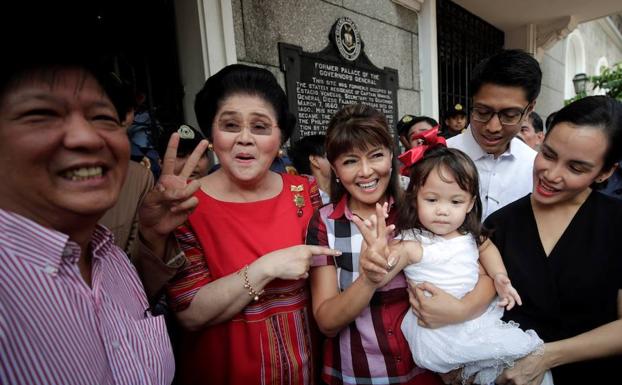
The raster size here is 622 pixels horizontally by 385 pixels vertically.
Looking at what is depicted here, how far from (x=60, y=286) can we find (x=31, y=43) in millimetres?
583

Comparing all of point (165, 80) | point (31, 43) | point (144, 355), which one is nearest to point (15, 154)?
point (31, 43)

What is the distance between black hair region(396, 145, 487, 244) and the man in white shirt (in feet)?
2.20

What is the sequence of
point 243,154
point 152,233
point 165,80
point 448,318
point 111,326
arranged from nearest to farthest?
point 111,326, point 152,233, point 448,318, point 243,154, point 165,80

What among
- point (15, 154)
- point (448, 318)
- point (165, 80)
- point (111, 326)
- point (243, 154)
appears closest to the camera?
point (15, 154)

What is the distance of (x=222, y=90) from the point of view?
1.55 metres

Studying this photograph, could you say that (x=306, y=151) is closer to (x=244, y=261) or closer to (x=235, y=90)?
(x=235, y=90)

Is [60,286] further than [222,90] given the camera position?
No

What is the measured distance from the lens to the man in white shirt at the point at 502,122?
217cm

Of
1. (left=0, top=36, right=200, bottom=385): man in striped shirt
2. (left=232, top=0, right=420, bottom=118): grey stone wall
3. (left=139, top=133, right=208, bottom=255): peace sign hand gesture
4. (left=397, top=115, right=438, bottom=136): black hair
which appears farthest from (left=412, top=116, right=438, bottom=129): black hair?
(left=0, top=36, right=200, bottom=385): man in striped shirt

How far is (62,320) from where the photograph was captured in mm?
791

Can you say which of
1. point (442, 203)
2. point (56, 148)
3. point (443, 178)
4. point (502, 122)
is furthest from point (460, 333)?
point (56, 148)

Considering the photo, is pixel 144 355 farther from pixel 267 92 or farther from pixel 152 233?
pixel 267 92

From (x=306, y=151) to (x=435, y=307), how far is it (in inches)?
93.1

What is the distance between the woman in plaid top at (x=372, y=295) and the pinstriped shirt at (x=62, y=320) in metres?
0.76
